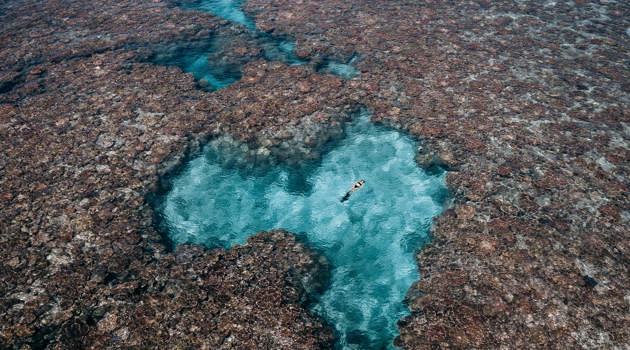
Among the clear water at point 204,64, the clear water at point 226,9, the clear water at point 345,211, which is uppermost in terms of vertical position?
the clear water at point 226,9

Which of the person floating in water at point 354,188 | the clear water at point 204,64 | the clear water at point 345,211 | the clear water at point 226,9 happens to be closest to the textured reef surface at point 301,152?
the clear water at point 204,64

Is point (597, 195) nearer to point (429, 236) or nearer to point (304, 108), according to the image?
point (429, 236)

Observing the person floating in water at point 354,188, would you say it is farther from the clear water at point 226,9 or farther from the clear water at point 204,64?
the clear water at point 226,9

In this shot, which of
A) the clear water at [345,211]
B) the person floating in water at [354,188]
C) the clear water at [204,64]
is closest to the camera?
the clear water at [345,211]

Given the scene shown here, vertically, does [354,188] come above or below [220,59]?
below

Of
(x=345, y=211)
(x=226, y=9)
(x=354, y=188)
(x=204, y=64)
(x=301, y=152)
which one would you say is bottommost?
(x=345, y=211)

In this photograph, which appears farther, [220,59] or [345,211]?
[220,59]

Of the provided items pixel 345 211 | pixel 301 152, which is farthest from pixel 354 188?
pixel 301 152

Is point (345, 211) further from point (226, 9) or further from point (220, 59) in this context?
point (226, 9)
